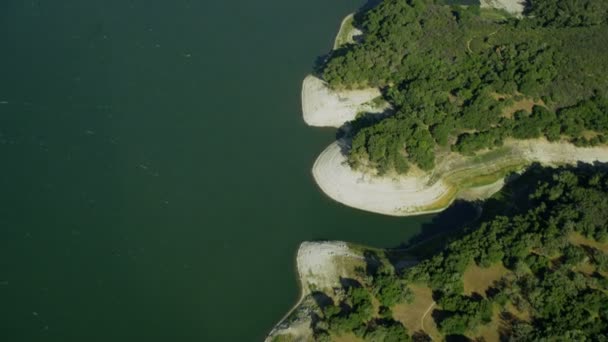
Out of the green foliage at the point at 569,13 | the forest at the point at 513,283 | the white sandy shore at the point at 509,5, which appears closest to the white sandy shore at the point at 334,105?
the forest at the point at 513,283

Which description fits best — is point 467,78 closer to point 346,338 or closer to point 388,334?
point 388,334

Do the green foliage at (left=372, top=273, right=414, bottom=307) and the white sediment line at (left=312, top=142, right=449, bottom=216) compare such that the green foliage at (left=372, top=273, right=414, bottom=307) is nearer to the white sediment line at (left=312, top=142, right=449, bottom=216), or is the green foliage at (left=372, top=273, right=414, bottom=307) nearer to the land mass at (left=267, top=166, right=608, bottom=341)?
the land mass at (left=267, top=166, right=608, bottom=341)

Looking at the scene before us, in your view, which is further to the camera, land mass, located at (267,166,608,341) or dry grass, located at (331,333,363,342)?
dry grass, located at (331,333,363,342)

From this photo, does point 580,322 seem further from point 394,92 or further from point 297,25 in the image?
point 297,25

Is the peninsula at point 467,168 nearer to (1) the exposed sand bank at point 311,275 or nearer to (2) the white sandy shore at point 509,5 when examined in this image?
(1) the exposed sand bank at point 311,275

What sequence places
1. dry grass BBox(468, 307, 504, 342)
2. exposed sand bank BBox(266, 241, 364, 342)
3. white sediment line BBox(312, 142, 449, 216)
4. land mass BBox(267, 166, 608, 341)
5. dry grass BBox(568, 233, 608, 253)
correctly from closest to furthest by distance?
dry grass BBox(468, 307, 504, 342)
land mass BBox(267, 166, 608, 341)
exposed sand bank BBox(266, 241, 364, 342)
dry grass BBox(568, 233, 608, 253)
white sediment line BBox(312, 142, 449, 216)

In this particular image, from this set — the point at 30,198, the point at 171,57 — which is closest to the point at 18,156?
the point at 30,198

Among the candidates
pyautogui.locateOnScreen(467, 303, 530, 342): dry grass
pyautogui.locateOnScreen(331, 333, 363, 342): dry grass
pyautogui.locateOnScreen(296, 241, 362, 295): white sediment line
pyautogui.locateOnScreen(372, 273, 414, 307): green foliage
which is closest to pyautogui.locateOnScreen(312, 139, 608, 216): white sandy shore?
pyautogui.locateOnScreen(296, 241, 362, 295): white sediment line
